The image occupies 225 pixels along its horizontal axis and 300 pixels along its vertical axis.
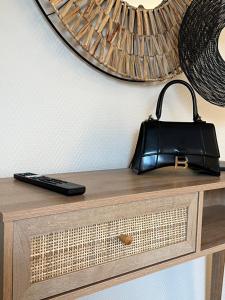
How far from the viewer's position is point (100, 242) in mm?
767

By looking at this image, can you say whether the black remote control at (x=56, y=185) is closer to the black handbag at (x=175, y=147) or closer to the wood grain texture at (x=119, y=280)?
the wood grain texture at (x=119, y=280)

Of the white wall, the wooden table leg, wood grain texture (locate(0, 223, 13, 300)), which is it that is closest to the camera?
wood grain texture (locate(0, 223, 13, 300))

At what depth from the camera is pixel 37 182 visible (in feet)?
2.70

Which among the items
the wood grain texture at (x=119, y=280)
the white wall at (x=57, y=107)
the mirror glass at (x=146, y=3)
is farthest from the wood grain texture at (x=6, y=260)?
the mirror glass at (x=146, y=3)

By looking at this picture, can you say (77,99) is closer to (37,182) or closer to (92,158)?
(92,158)

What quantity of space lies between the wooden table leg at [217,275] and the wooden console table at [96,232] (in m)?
0.43

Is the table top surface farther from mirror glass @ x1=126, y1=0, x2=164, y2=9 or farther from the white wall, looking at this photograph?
mirror glass @ x1=126, y1=0, x2=164, y2=9

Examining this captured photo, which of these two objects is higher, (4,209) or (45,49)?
(45,49)

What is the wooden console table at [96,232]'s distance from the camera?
2.09 feet

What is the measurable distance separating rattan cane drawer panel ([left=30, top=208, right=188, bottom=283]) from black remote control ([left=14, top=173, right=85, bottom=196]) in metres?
0.07

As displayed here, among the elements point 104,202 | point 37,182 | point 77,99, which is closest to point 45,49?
point 77,99

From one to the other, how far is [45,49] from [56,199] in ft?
1.54

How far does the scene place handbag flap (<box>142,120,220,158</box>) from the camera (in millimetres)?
1061

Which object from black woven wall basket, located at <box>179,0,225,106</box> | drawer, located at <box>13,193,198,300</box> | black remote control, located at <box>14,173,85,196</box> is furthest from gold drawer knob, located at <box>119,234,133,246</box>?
black woven wall basket, located at <box>179,0,225,106</box>
